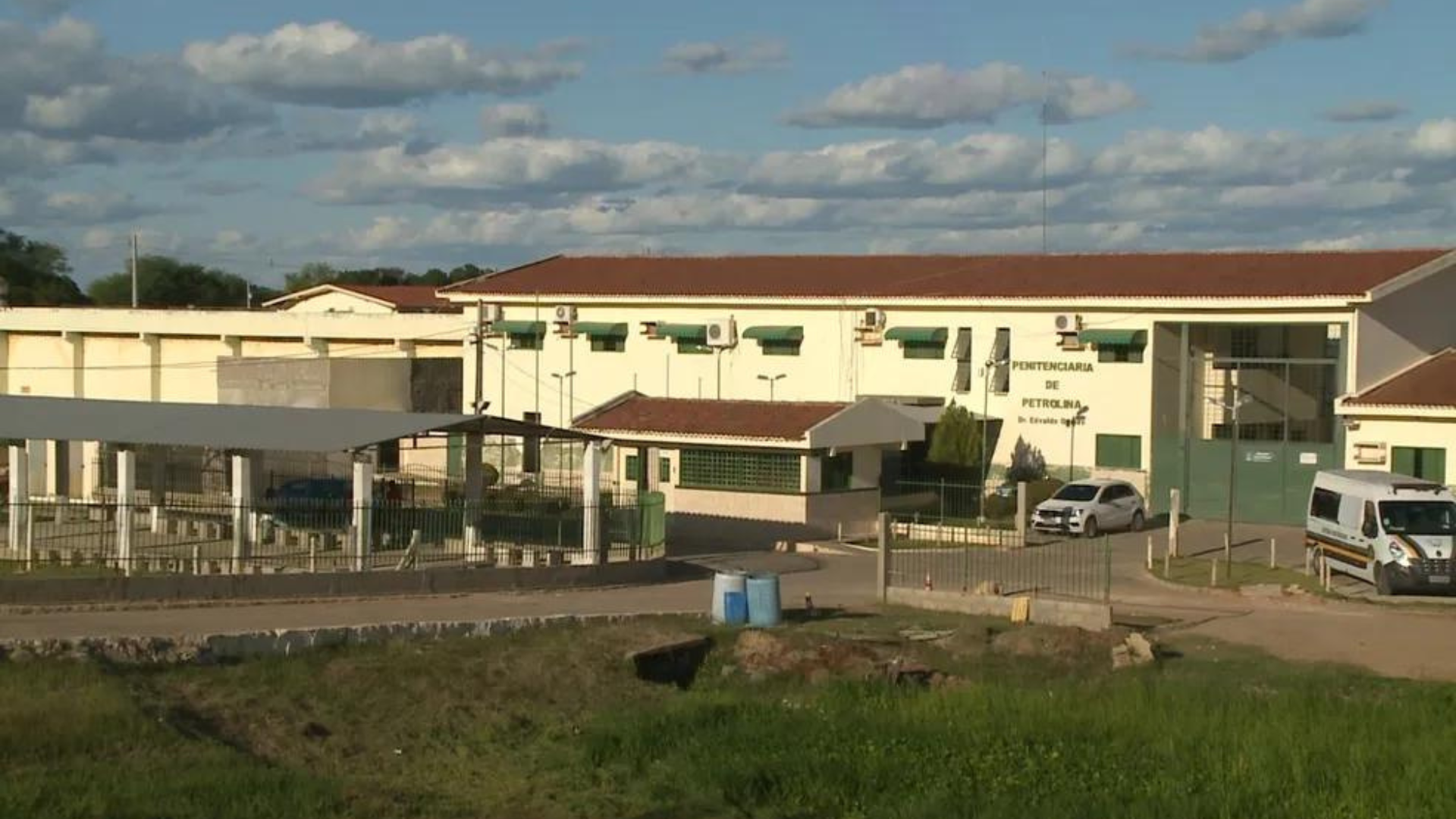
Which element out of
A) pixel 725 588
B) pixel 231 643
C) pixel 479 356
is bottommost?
pixel 231 643

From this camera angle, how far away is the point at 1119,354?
161 ft

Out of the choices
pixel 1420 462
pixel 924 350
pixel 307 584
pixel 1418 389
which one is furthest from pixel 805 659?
pixel 924 350

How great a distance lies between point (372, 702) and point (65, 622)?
21.6 feet

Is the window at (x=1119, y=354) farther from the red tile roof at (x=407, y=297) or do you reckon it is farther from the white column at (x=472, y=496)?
the red tile roof at (x=407, y=297)

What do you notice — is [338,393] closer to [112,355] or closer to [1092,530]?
[112,355]

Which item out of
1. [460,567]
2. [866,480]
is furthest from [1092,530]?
[460,567]

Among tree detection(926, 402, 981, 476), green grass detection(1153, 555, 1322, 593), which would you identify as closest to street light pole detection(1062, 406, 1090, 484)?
tree detection(926, 402, 981, 476)

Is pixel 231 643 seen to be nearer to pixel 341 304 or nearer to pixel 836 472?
pixel 836 472

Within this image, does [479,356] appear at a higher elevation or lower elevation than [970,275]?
lower

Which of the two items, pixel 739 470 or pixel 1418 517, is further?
pixel 739 470

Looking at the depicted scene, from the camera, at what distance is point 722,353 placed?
55.2 meters

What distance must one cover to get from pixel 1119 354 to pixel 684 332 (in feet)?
43.3

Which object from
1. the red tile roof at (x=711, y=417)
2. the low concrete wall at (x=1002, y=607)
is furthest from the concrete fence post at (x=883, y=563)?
the red tile roof at (x=711, y=417)

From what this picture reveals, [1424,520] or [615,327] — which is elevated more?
[615,327]
